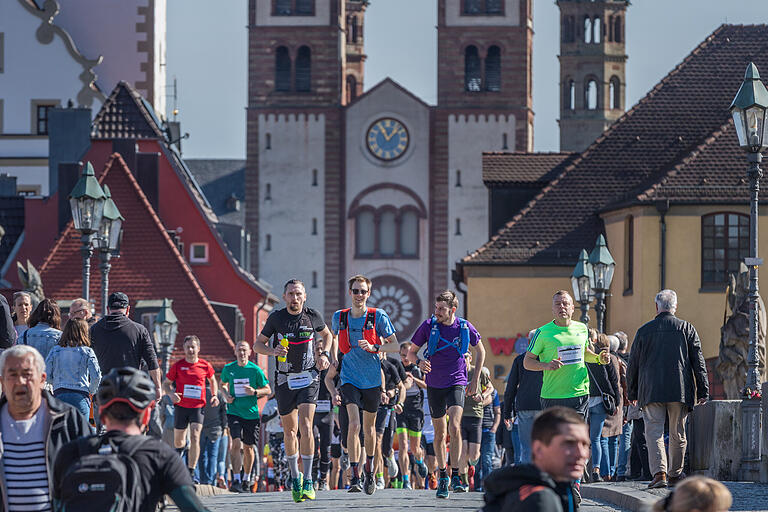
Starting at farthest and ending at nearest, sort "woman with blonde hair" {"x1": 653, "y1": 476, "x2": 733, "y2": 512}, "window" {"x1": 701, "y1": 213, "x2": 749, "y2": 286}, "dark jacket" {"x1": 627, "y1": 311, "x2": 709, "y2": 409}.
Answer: "window" {"x1": 701, "y1": 213, "x2": 749, "y2": 286}
"dark jacket" {"x1": 627, "y1": 311, "x2": 709, "y2": 409}
"woman with blonde hair" {"x1": 653, "y1": 476, "x2": 733, "y2": 512}

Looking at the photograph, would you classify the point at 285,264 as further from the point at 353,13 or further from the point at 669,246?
the point at 353,13

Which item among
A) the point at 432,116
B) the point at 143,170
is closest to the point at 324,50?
the point at 432,116

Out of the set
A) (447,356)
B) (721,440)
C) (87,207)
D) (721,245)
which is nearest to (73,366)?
(447,356)

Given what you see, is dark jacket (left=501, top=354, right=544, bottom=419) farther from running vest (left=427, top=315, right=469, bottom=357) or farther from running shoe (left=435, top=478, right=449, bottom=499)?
running shoe (left=435, top=478, right=449, bottom=499)

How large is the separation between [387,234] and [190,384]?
68437 mm

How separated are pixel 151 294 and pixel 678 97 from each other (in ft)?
47.8

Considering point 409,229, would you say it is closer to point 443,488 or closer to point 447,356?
point 443,488

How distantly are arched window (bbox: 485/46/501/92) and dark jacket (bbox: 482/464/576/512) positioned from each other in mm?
83137

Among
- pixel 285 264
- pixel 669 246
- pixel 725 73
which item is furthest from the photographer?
pixel 285 264

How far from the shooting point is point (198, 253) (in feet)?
187

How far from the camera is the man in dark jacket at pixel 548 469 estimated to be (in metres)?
6.93

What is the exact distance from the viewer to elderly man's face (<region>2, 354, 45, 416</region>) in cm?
865

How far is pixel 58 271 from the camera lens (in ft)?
165

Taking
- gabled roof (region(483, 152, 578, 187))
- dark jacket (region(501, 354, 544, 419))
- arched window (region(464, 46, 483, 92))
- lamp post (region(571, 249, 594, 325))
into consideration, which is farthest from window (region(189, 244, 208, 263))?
dark jacket (region(501, 354, 544, 419))
